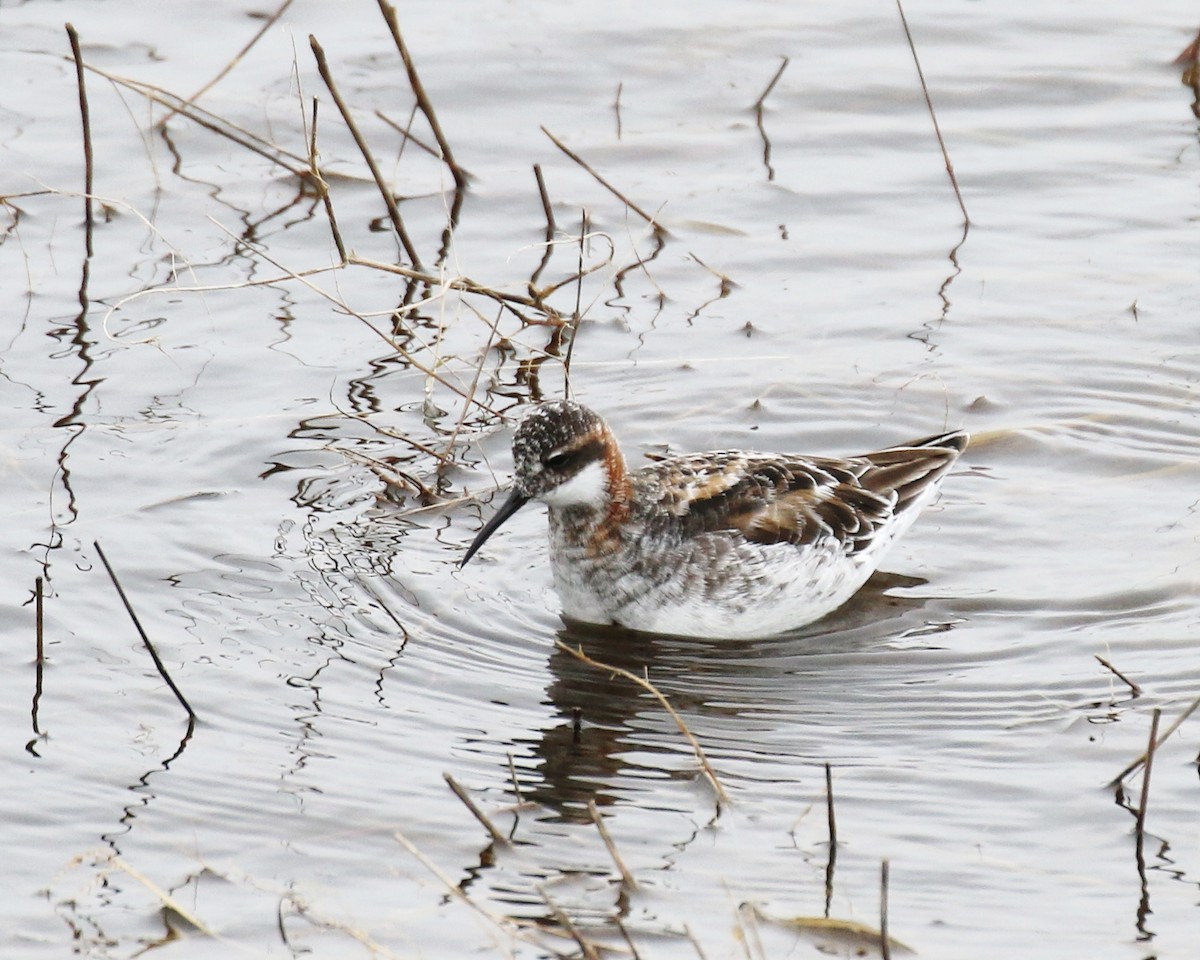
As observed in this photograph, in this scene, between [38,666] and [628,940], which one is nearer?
[628,940]

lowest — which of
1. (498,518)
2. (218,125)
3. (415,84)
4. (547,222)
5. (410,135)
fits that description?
(498,518)

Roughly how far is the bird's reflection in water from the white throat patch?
0.54m

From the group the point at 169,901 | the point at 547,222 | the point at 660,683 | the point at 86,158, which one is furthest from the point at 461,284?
the point at 169,901

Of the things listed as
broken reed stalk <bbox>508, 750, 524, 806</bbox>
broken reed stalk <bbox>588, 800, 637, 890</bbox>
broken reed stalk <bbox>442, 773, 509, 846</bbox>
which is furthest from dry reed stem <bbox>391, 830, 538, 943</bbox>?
broken reed stalk <bbox>508, 750, 524, 806</bbox>

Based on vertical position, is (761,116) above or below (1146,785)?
above

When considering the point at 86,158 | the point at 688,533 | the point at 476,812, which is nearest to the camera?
the point at 476,812

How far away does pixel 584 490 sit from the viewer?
827 cm

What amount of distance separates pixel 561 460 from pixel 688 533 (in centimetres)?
68

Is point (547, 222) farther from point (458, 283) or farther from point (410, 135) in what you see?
point (458, 283)

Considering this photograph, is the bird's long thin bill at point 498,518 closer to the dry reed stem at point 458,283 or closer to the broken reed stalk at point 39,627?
the dry reed stem at point 458,283

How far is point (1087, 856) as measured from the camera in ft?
20.7

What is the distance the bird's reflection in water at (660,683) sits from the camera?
7016 mm

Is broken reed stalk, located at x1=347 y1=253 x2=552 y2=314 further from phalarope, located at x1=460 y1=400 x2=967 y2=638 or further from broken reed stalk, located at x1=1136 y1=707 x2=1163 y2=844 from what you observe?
broken reed stalk, located at x1=1136 y1=707 x2=1163 y2=844

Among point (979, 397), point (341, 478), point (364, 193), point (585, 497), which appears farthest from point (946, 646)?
point (364, 193)
